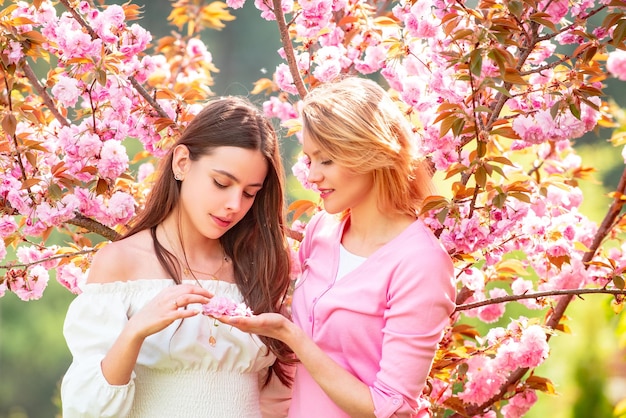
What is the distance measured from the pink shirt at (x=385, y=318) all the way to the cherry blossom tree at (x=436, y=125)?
0.15 metres

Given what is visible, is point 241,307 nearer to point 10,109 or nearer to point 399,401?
point 399,401

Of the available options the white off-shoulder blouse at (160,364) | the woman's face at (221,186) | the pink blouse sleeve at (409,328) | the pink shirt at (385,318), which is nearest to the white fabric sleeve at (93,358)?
the white off-shoulder blouse at (160,364)

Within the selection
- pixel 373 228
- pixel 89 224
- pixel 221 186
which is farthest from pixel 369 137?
pixel 89 224

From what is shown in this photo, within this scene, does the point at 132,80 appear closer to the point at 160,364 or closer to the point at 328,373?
the point at 160,364

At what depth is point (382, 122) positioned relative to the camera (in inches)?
69.3

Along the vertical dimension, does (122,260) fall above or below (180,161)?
below

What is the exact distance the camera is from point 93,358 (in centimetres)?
166

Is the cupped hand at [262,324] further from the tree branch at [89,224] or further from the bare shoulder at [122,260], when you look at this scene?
the tree branch at [89,224]

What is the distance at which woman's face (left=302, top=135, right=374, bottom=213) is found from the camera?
5.70 feet

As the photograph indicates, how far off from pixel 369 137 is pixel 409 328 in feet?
1.32

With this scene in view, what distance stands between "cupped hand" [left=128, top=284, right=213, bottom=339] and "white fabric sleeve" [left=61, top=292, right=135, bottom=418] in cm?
14

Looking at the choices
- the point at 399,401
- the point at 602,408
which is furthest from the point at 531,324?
the point at 602,408

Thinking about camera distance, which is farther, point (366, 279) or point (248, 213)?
point (248, 213)

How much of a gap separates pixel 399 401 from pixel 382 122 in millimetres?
583
